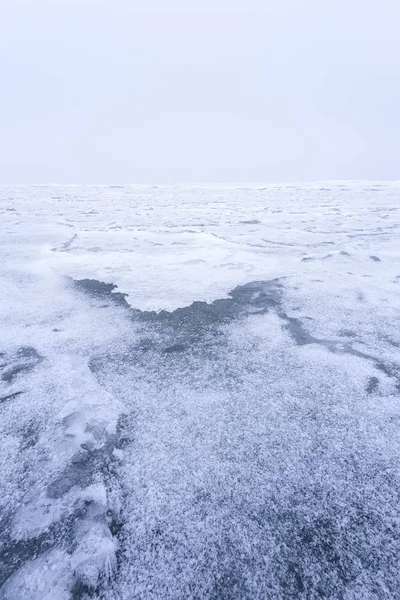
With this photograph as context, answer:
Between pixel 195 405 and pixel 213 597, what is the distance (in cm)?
58

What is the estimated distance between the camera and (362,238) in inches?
158

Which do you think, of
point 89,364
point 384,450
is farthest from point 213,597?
point 89,364

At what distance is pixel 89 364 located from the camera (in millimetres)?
1471

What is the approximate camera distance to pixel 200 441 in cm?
102

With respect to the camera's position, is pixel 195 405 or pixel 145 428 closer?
pixel 145 428

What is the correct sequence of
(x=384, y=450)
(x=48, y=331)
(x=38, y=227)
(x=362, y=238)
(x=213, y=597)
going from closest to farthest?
(x=213, y=597) → (x=384, y=450) → (x=48, y=331) → (x=362, y=238) → (x=38, y=227)

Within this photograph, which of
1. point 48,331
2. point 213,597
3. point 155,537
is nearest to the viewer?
point 213,597

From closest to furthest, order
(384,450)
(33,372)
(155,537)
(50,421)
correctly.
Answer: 1. (155,537)
2. (384,450)
3. (50,421)
4. (33,372)

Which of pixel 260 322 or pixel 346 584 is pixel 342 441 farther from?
pixel 260 322

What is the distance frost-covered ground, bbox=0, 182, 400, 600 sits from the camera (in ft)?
2.32

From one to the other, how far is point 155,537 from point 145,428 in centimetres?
35

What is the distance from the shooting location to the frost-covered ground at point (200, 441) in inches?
27.9

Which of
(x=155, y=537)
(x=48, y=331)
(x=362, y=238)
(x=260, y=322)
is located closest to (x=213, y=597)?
(x=155, y=537)

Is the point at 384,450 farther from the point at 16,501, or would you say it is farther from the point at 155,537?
the point at 16,501
